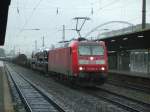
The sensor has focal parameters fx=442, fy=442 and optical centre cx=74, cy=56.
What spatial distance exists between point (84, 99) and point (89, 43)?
659 centimetres

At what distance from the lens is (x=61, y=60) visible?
98.2ft

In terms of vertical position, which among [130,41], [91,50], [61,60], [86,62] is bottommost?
[86,62]

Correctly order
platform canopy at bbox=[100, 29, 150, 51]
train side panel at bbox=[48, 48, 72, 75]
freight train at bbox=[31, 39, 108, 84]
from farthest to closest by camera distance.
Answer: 1. platform canopy at bbox=[100, 29, 150, 51]
2. train side panel at bbox=[48, 48, 72, 75]
3. freight train at bbox=[31, 39, 108, 84]

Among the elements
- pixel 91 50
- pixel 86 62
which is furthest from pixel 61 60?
pixel 86 62

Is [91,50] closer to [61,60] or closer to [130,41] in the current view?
[61,60]

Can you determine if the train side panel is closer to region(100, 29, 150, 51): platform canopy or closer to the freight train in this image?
the freight train

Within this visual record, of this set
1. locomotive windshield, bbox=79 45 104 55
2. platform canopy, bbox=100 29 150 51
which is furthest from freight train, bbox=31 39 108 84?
platform canopy, bbox=100 29 150 51

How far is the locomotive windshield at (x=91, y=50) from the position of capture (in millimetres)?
26172

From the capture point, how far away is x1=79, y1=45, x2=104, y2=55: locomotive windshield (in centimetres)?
2617

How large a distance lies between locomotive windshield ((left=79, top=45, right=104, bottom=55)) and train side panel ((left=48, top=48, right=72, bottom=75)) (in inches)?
40.4

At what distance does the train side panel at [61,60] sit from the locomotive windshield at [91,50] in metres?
1.03

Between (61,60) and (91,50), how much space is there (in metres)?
4.13

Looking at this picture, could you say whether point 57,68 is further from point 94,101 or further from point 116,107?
point 116,107

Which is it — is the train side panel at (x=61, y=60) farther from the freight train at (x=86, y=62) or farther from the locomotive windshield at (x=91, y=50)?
the locomotive windshield at (x=91, y=50)
